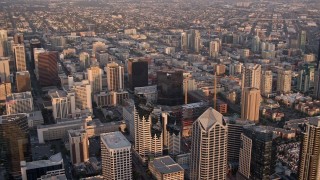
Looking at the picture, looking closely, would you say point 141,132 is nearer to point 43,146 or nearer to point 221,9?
point 43,146

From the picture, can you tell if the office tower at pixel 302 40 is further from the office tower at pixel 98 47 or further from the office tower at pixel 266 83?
the office tower at pixel 98 47

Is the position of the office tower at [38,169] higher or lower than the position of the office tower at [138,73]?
lower

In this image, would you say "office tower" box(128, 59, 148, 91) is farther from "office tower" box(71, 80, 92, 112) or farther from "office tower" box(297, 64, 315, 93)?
"office tower" box(297, 64, 315, 93)

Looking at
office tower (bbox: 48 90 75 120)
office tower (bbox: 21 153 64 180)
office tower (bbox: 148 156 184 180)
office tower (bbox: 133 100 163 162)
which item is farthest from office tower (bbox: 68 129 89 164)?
office tower (bbox: 48 90 75 120)

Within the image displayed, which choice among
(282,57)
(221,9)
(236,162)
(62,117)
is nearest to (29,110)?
(62,117)

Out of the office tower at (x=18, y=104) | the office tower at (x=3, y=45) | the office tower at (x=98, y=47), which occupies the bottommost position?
the office tower at (x=18, y=104)

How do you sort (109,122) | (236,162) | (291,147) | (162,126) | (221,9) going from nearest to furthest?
(236,162) < (162,126) < (291,147) < (109,122) < (221,9)

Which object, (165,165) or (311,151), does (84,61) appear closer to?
(165,165)

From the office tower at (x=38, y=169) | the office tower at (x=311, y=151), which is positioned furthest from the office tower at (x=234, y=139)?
the office tower at (x=38, y=169)
